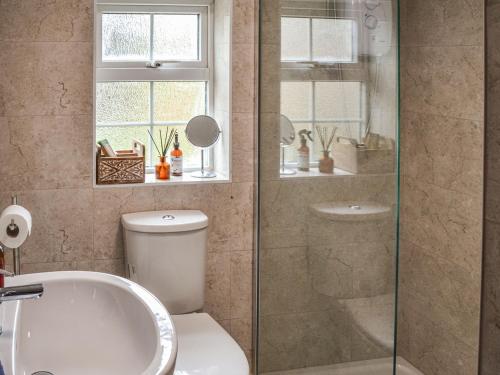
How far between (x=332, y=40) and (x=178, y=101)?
50.7 inches

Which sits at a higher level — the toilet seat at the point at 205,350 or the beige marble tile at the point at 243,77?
the beige marble tile at the point at 243,77

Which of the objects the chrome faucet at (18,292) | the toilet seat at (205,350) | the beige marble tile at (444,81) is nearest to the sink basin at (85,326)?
the chrome faucet at (18,292)

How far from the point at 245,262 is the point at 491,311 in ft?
8.13

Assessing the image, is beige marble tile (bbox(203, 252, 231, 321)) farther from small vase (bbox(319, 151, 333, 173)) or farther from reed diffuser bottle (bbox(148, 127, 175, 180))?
small vase (bbox(319, 151, 333, 173))

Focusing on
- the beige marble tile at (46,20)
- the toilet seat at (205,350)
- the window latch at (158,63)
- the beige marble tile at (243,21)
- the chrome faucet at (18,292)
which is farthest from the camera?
the window latch at (158,63)

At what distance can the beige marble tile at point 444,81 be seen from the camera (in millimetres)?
2338

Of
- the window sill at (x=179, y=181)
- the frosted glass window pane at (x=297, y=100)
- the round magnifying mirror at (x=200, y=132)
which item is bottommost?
the window sill at (x=179, y=181)

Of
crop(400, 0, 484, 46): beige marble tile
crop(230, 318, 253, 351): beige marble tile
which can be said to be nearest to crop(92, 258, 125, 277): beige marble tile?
crop(230, 318, 253, 351): beige marble tile

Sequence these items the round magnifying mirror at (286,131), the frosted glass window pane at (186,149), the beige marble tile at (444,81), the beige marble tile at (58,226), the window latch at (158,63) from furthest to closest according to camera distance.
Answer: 1. the frosted glass window pane at (186,149)
2. the window latch at (158,63)
3. the beige marble tile at (58,226)
4. the beige marble tile at (444,81)
5. the round magnifying mirror at (286,131)

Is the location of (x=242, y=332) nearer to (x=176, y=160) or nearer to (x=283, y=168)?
(x=176, y=160)

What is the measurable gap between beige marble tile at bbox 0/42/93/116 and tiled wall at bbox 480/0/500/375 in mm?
2343

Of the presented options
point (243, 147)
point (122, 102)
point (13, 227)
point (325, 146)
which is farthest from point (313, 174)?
point (122, 102)

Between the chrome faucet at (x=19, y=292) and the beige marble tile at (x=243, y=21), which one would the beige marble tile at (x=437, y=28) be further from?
the chrome faucet at (x=19, y=292)

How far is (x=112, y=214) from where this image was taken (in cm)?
265
